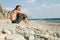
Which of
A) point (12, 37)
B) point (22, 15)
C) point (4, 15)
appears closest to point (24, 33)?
point (12, 37)

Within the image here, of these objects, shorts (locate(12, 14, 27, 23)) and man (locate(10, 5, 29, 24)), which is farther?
shorts (locate(12, 14, 27, 23))

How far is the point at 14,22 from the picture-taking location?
14.0 m

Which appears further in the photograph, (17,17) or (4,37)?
(17,17)

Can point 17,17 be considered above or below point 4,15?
above

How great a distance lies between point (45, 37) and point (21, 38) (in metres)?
1.48

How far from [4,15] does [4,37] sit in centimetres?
2353

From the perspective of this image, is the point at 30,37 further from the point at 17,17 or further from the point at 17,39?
the point at 17,17

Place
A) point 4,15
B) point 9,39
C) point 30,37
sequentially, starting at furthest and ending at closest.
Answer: point 4,15
point 30,37
point 9,39

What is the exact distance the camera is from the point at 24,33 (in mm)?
10703

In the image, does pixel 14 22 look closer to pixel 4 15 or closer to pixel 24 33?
pixel 24 33

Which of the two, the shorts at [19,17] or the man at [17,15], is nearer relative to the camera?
the man at [17,15]

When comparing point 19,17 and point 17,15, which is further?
point 17,15

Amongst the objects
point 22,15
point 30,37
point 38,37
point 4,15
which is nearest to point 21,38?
point 30,37

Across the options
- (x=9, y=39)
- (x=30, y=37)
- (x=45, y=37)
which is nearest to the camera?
(x=9, y=39)
